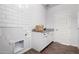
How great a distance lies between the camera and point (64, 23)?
131 cm

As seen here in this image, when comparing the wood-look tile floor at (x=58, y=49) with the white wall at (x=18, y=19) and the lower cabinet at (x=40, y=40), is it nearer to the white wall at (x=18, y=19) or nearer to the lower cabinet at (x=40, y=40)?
the lower cabinet at (x=40, y=40)

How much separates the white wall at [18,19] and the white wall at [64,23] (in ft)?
0.49

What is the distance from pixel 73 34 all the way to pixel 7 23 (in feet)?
3.11

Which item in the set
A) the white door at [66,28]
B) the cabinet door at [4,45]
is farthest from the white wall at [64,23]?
the cabinet door at [4,45]

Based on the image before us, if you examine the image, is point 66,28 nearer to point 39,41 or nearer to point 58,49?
point 58,49

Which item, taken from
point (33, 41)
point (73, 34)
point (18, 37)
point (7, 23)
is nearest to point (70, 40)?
point (73, 34)

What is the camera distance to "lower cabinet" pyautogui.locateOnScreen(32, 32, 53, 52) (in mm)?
1332

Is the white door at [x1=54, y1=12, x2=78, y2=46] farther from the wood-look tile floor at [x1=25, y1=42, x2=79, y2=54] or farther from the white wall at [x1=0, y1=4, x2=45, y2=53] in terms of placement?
the white wall at [x1=0, y1=4, x2=45, y2=53]

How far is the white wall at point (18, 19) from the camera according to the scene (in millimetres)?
1215

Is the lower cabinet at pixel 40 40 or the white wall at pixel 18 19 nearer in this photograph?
the white wall at pixel 18 19

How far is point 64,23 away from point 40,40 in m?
0.43

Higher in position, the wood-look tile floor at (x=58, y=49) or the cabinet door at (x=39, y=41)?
the cabinet door at (x=39, y=41)

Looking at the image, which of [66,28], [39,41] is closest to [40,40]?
[39,41]

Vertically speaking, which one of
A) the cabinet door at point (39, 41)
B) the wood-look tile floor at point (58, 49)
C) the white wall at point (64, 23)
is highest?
the white wall at point (64, 23)
